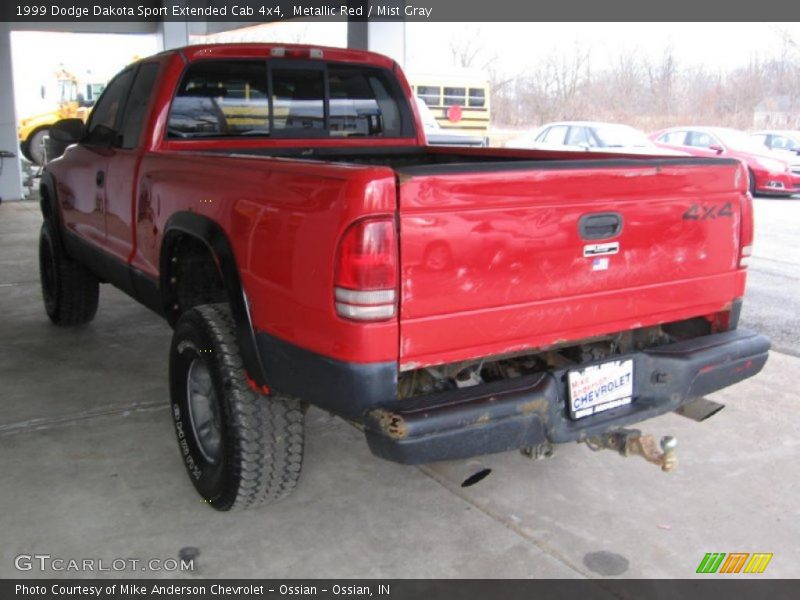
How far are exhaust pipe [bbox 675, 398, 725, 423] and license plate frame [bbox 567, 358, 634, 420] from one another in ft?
1.64

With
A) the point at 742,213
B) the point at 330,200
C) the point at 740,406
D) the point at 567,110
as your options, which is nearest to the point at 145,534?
A: the point at 330,200

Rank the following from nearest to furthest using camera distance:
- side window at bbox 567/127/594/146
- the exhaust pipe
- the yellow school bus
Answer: the exhaust pipe
side window at bbox 567/127/594/146
the yellow school bus

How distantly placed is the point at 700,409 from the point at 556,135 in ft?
42.9

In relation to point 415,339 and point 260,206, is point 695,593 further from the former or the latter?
point 260,206

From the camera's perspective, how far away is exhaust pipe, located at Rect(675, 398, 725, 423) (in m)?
3.19

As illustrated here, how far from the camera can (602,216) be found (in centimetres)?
269

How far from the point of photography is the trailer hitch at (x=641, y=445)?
2795 mm

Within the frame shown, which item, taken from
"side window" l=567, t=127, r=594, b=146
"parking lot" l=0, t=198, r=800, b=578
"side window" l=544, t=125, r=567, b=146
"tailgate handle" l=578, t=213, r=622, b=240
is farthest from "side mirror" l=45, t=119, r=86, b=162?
"side window" l=544, t=125, r=567, b=146

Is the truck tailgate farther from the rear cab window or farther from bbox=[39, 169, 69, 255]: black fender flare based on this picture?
bbox=[39, 169, 69, 255]: black fender flare

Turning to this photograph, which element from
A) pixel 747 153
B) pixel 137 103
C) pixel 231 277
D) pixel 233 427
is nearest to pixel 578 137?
pixel 747 153

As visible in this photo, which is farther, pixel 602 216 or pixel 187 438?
pixel 187 438

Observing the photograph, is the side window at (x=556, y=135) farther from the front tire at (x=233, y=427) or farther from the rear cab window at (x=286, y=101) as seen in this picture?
the front tire at (x=233, y=427)

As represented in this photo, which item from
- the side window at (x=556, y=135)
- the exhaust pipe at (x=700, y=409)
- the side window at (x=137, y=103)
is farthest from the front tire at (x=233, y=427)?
the side window at (x=556, y=135)

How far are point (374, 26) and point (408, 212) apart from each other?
7.43 meters
